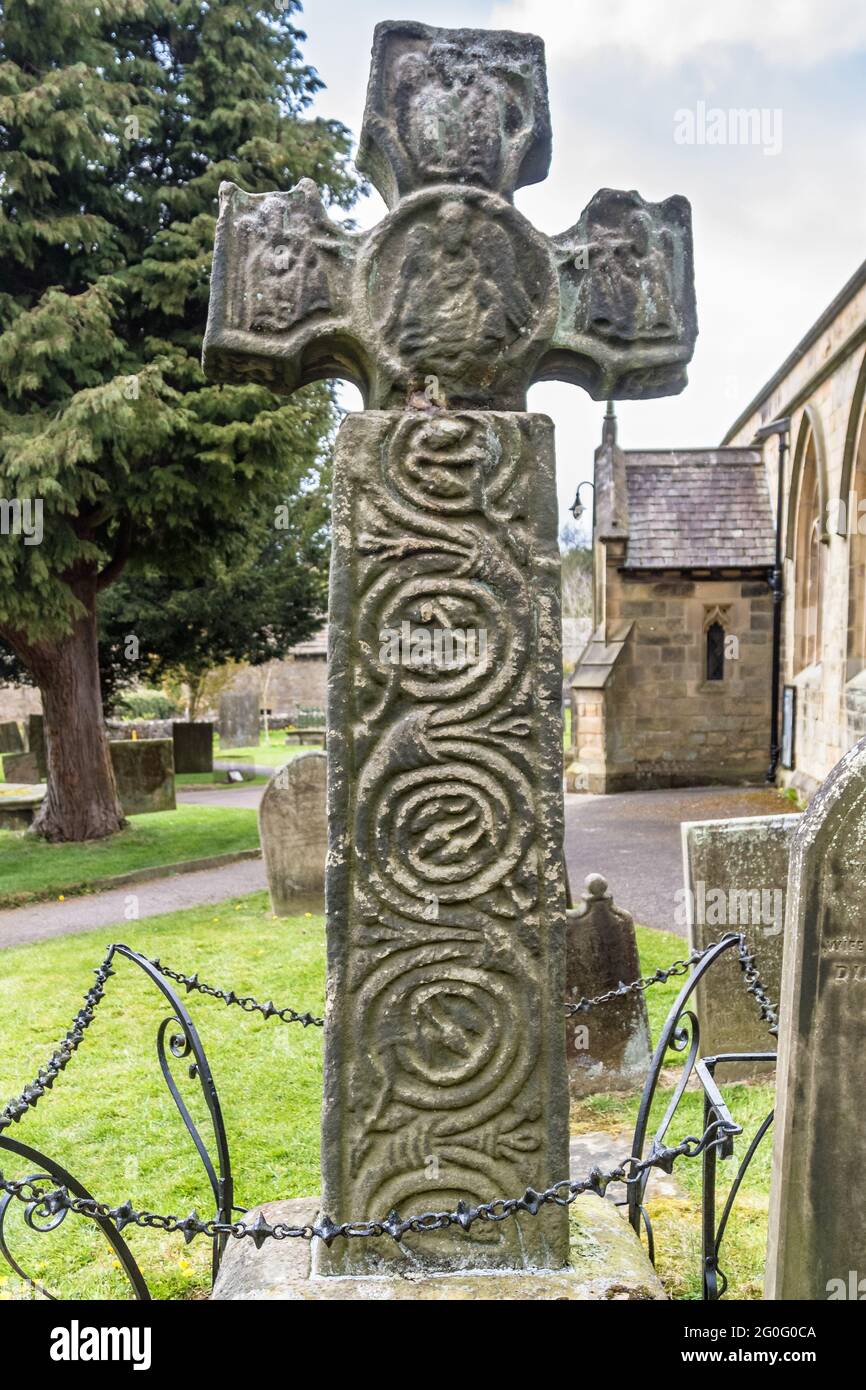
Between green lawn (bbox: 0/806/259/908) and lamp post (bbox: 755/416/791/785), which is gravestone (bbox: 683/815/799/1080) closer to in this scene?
green lawn (bbox: 0/806/259/908)

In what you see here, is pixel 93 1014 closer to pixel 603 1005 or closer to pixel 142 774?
pixel 603 1005

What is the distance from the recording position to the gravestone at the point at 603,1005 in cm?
510

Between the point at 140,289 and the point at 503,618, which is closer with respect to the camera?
the point at 503,618

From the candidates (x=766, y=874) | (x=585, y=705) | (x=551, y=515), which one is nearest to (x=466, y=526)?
(x=551, y=515)

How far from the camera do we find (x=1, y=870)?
11219 millimetres

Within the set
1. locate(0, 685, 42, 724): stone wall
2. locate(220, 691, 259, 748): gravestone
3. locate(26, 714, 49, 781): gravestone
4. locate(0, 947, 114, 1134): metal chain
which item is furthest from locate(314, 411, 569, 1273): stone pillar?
locate(0, 685, 42, 724): stone wall

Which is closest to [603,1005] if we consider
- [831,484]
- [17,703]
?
[831,484]

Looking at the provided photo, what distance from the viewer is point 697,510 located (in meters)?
17.9

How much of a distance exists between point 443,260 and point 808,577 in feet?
48.6

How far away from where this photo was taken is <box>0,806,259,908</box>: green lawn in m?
10.6

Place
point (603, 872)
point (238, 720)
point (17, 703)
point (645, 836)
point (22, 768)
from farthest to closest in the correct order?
point (17, 703), point (238, 720), point (22, 768), point (645, 836), point (603, 872)

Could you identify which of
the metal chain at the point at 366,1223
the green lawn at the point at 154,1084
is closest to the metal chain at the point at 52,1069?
the metal chain at the point at 366,1223

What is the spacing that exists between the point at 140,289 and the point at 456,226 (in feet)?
32.0

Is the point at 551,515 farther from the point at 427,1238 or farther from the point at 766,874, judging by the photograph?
the point at 766,874
